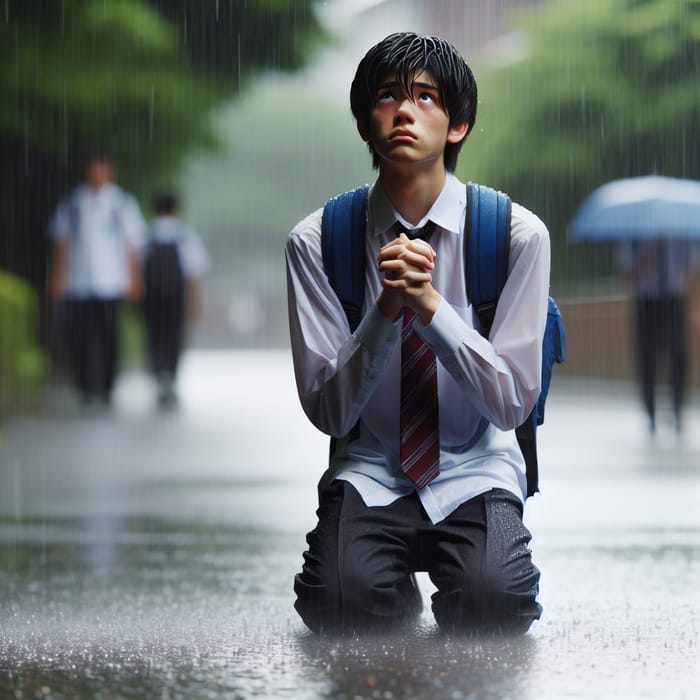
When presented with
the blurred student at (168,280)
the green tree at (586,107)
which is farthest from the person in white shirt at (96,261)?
the green tree at (586,107)

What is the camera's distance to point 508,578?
4.38 m

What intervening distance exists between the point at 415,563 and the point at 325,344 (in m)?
0.61

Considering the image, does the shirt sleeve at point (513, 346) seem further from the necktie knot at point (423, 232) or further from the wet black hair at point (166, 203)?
the wet black hair at point (166, 203)

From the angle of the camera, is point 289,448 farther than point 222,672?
Yes

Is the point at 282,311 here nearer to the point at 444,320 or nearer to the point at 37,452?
the point at 37,452

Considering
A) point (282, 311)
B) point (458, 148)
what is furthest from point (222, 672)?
point (282, 311)

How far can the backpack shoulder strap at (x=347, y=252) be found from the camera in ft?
14.8

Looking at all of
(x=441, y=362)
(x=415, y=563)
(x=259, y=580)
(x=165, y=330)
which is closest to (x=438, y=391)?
(x=441, y=362)

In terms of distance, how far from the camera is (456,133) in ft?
14.9

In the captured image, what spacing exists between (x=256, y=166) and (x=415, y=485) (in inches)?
3369

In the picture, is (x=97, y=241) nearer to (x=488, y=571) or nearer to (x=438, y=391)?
(x=438, y=391)

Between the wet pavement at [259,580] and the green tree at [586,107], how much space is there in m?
19.9

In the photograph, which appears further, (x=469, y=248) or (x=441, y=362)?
(x=469, y=248)

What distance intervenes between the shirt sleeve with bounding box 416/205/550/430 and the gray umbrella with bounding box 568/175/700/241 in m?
10.4
